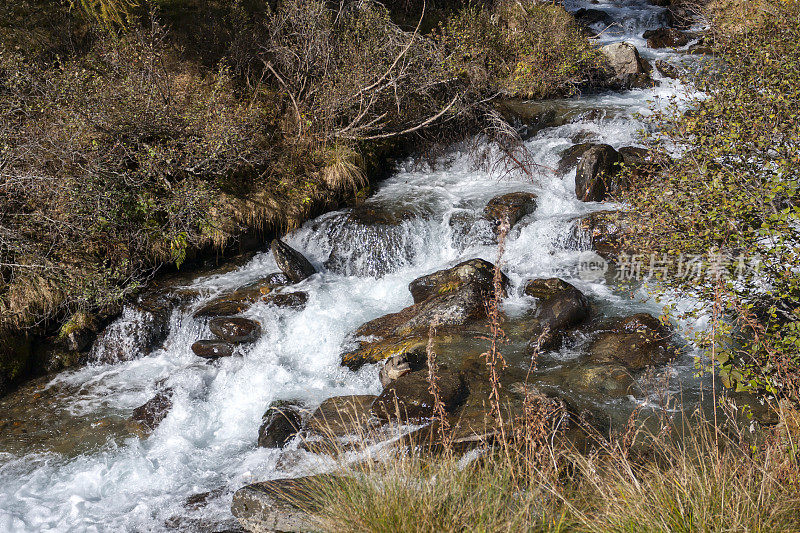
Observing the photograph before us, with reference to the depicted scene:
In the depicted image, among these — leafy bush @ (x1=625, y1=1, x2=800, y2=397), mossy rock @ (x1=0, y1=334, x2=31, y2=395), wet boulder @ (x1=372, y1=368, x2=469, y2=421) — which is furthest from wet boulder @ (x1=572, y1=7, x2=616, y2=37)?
mossy rock @ (x1=0, y1=334, x2=31, y2=395)

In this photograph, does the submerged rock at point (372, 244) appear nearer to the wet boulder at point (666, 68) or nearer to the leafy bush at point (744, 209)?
the leafy bush at point (744, 209)

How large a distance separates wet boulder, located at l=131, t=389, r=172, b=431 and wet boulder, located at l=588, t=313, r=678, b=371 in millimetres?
5292

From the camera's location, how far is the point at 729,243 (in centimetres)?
426

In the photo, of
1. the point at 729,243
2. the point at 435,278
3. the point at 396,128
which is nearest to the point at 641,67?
the point at 396,128

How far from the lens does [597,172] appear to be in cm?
991

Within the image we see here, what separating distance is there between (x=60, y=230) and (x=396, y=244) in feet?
17.0

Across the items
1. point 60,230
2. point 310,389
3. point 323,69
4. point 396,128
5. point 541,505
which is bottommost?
point 310,389


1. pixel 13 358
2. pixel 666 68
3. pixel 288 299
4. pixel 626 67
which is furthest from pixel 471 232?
pixel 666 68

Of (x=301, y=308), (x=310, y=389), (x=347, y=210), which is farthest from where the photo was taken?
(x=347, y=210)

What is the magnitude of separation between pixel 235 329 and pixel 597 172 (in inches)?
273

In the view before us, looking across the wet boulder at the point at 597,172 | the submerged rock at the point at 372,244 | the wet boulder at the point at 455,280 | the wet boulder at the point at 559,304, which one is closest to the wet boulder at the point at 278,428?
the wet boulder at the point at 455,280

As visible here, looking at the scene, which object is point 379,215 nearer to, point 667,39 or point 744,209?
point 744,209

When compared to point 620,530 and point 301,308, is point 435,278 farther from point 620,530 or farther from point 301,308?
point 620,530

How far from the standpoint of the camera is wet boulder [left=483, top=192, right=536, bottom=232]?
9586mm
